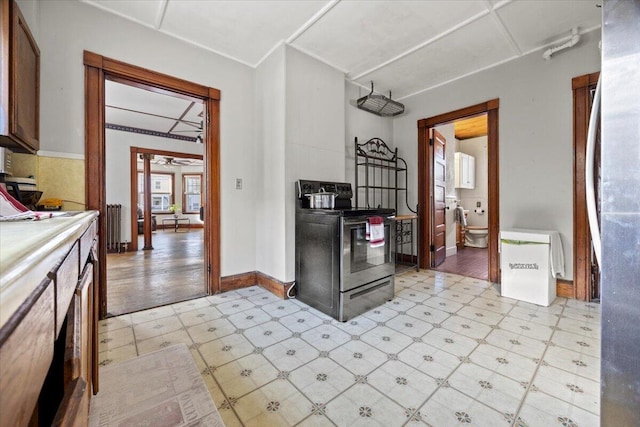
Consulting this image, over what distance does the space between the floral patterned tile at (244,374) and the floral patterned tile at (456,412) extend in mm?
810

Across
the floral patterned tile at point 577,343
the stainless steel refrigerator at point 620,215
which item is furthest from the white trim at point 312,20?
the floral patterned tile at point 577,343

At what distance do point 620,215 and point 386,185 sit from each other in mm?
3389

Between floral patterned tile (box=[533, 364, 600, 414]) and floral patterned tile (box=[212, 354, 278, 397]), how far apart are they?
1457 mm

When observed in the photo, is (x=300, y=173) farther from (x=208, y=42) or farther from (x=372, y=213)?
(x=208, y=42)

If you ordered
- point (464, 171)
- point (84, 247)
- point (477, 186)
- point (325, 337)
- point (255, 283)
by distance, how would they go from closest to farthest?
point (84, 247) < point (325, 337) < point (255, 283) < point (464, 171) < point (477, 186)

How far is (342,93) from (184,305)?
2.91 m

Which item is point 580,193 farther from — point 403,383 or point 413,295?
point 403,383

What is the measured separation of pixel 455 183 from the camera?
5848mm

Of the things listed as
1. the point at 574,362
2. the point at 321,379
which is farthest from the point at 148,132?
the point at 574,362

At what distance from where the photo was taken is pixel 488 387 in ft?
4.66

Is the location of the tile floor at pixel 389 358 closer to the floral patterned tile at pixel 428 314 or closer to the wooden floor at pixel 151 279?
the floral patterned tile at pixel 428 314

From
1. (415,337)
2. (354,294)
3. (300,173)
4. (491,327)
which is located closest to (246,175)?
(300,173)

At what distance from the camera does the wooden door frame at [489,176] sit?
10.4 feet

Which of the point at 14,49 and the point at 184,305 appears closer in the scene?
the point at 14,49
